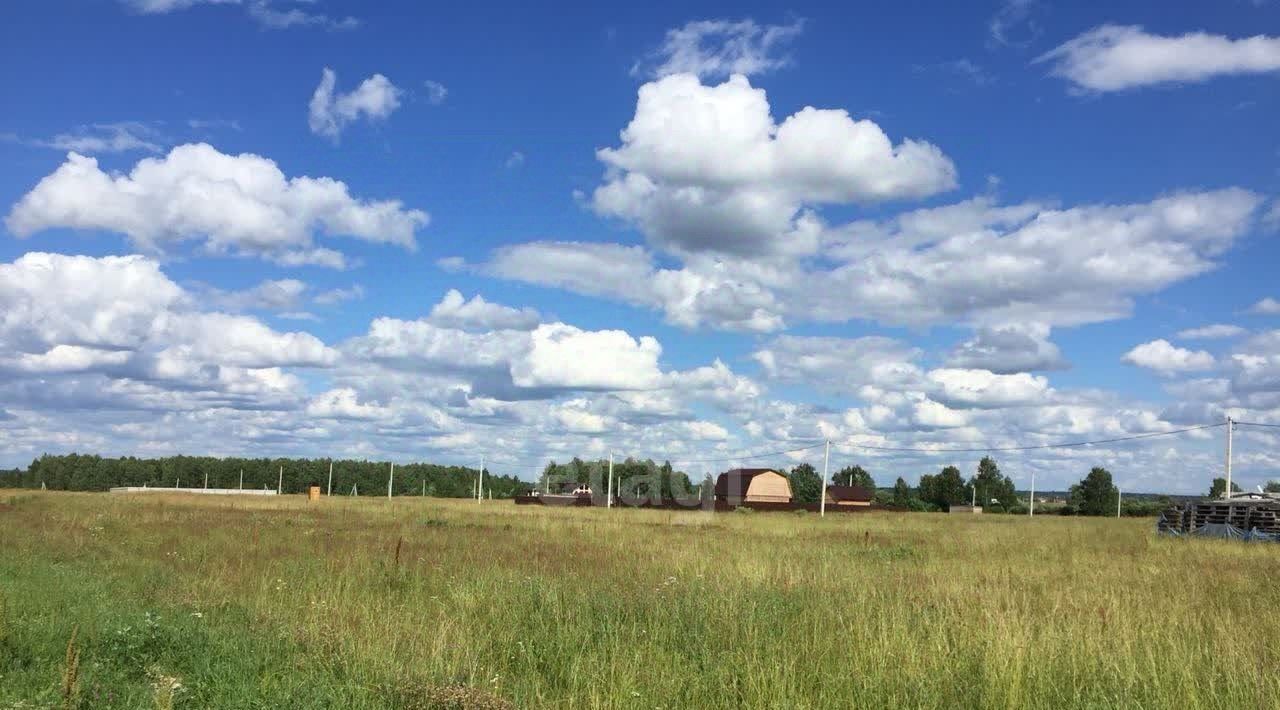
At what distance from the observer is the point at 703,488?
77062 millimetres

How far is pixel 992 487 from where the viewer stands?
103 metres

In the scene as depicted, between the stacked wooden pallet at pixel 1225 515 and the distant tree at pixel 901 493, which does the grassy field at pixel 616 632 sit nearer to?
the stacked wooden pallet at pixel 1225 515

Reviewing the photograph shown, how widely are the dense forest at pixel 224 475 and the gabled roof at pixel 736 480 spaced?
3608 cm

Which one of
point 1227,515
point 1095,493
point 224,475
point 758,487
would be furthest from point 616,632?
point 224,475

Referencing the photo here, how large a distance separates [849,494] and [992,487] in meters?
18.9

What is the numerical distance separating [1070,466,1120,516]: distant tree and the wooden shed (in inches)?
1307

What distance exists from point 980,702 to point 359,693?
475 cm

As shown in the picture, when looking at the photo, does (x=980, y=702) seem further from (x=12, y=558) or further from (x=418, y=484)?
(x=418, y=484)

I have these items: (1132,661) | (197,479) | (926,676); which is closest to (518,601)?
(926,676)

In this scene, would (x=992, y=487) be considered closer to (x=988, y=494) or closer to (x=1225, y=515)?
(x=988, y=494)

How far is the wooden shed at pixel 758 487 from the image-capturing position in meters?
91.1

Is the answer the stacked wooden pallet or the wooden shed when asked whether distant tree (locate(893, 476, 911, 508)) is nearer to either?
the wooden shed

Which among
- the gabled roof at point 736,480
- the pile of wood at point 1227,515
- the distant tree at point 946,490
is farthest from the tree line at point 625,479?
the pile of wood at point 1227,515

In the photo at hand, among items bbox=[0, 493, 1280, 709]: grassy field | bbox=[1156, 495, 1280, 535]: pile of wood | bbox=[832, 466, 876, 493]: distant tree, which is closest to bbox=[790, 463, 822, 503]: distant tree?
bbox=[832, 466, 876, 493]: distant tree
